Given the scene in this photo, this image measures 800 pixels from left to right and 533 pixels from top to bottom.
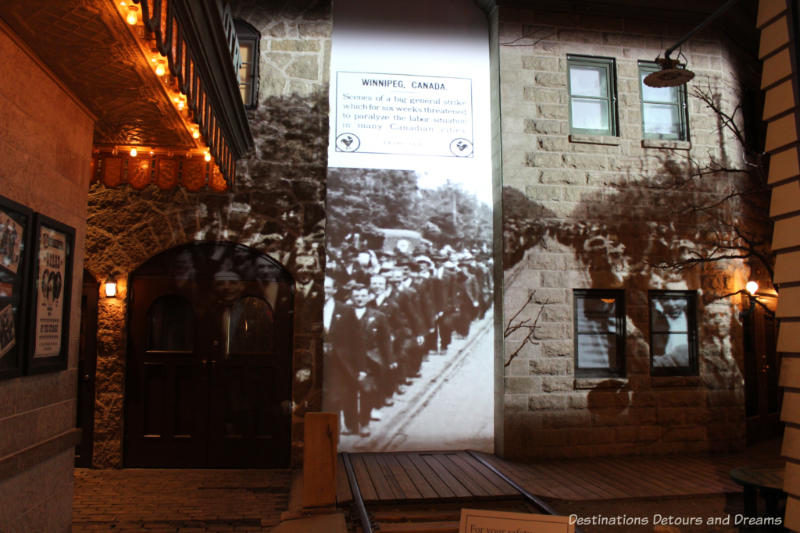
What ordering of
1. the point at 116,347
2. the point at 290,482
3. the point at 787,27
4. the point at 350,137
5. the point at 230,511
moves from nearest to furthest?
1. the point at 787,27
2. the point at 230,511
3. the point at 290,482
4. the point at 116,347
5. the point at 350,137

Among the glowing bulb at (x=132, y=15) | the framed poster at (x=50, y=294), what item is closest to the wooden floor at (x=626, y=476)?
the framed poster at (x=50, y=294)

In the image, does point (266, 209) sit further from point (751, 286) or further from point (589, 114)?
point (751, 286)

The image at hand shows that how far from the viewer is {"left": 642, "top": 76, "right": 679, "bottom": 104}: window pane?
A: 8391 mm

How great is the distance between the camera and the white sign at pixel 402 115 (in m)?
7.86

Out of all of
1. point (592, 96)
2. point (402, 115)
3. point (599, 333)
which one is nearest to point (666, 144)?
point (592, 96)

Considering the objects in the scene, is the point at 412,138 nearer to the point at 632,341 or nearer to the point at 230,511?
the point at 632,341

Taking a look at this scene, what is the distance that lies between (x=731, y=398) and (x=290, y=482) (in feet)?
19.8

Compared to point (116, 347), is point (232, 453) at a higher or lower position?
lower

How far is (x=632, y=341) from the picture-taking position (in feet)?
25.8

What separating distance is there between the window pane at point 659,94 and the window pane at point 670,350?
3355 millimetres

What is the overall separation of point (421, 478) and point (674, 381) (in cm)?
391

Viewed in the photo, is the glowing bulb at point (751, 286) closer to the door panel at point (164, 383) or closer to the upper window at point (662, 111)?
the upper window at point (662, 111)

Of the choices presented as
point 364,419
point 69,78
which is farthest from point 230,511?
point 69,78

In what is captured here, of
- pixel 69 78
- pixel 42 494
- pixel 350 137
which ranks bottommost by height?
pixel 42 494
